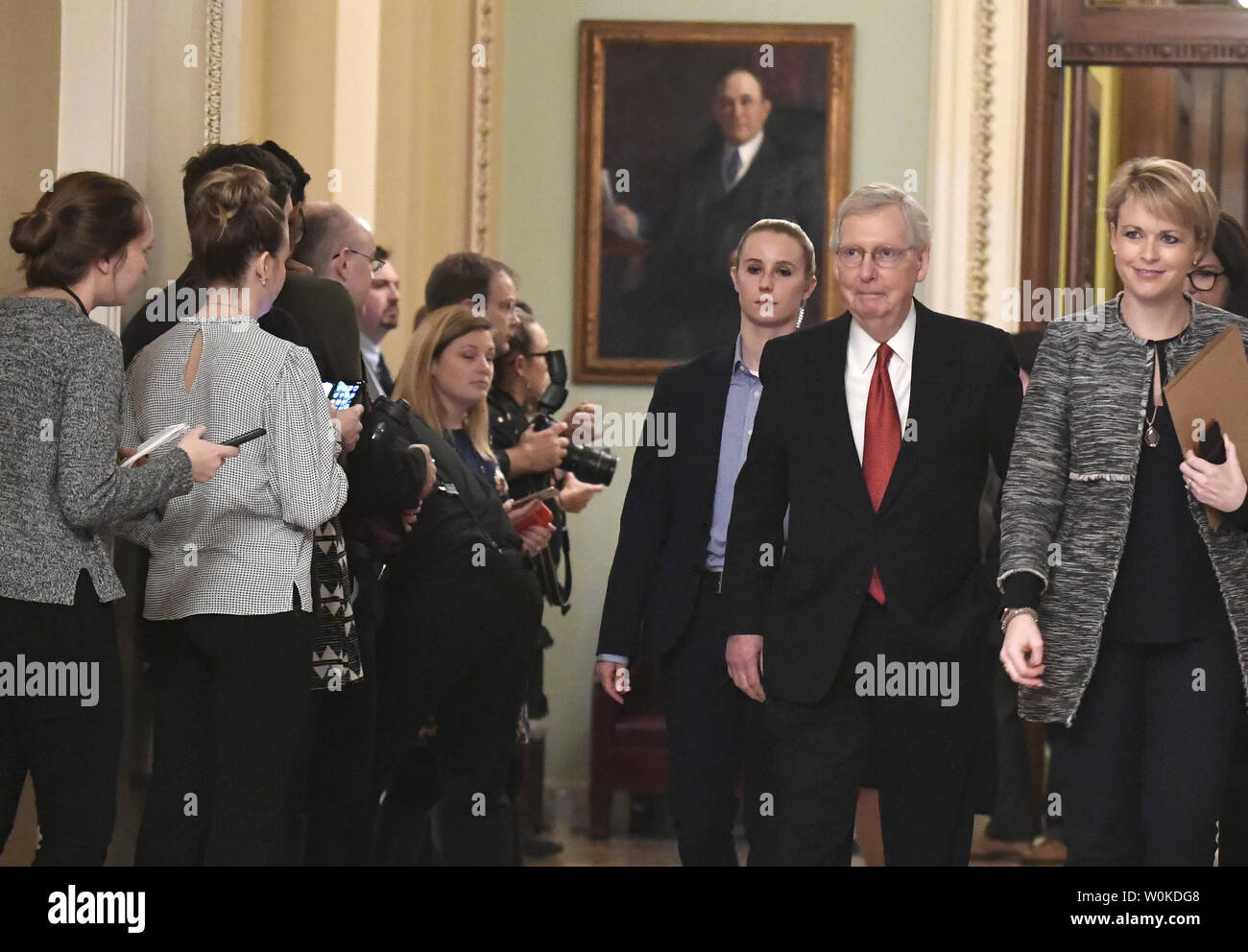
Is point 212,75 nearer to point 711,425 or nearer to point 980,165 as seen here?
point 711,425

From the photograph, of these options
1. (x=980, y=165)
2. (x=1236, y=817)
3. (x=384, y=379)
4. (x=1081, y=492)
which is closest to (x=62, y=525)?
(x=1081, y=492)

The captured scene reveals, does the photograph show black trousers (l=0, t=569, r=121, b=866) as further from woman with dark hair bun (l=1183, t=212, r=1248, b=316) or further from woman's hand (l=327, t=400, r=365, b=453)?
woman with dark hair bun (l=1183, t=212, r=1248, b=316)

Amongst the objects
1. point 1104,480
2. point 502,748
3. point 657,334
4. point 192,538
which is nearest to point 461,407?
point 502,748

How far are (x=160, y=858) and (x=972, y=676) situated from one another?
1.73 meters

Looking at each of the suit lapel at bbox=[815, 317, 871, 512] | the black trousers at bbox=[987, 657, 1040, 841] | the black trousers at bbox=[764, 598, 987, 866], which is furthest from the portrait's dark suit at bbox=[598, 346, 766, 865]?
the black trousers at bbox=[987, 657, 1040, 841]

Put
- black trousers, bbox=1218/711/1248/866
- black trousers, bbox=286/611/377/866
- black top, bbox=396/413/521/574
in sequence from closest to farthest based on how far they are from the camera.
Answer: black trousers, bbox=1218/711/1248/866 < black trousers, bbox=286/611/377/866 < black top, bbox=396/413/521/574

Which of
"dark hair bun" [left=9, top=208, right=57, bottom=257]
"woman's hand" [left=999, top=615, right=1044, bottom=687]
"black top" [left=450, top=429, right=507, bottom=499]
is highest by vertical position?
"dark hair bun" [left=9, top=208, right=57, bottom=257]

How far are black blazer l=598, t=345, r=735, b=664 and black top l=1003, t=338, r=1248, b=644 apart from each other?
1036 millimetres

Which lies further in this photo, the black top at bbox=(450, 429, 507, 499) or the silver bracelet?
the black top at bbox=(450, 429, 507, 499)

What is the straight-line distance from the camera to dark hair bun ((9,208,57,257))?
11.5 feet

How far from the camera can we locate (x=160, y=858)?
3.72 meters

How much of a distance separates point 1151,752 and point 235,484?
1906 mm

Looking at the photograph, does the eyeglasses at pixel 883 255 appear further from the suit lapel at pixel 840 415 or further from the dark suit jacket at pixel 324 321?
the dark suit jacket at pixel 324 321

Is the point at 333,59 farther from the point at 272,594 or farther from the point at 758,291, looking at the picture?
the point at 272,594
